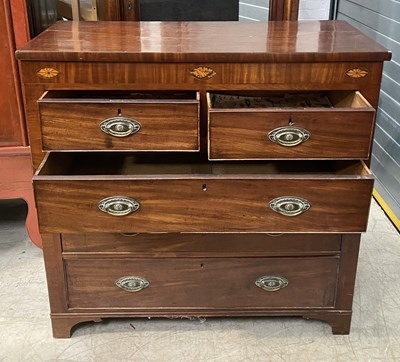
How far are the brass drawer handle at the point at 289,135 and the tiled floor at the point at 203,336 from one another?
57 centimetres

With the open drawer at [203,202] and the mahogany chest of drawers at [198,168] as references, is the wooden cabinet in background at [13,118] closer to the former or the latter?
the mahogany chest of drawers at [198,168]

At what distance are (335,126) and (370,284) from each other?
0.71m

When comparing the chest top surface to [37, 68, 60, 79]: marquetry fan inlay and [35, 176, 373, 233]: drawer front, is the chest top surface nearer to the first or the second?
[37, 68, 60, 79]: marquetry fan inlay

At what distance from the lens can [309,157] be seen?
1306 mm

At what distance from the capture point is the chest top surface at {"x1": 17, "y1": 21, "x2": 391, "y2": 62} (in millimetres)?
1304

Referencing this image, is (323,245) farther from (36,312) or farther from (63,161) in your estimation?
(36,312)

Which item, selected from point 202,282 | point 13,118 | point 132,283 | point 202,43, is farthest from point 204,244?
point 13,118

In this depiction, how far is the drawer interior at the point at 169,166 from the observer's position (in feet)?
4.88

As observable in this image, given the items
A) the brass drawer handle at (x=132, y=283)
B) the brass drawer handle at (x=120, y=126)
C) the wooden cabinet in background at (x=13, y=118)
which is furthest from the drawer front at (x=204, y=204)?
the wooden cabinet in background at (x=13, y=118)

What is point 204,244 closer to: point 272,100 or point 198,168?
point 198,168

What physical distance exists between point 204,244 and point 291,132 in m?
0.38

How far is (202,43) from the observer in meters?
1.41

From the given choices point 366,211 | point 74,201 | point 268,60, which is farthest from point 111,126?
point 366,211

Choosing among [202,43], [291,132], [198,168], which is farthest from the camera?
[198,168]
